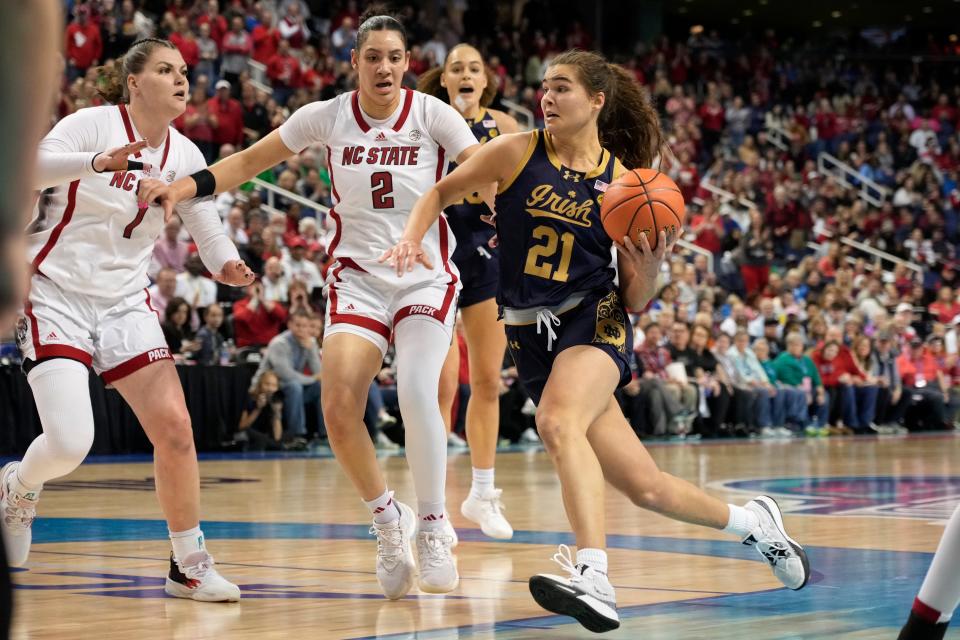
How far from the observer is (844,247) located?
72.0 feet

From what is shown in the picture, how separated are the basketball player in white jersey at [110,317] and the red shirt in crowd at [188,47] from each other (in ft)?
36.6

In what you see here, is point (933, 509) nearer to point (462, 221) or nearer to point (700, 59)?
point (462, 221)

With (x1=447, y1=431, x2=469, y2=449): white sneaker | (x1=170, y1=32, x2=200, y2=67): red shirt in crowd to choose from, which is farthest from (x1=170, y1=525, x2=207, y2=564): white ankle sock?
(x1=170, y1=32, x2=200, y2=67): red shirt in crowd

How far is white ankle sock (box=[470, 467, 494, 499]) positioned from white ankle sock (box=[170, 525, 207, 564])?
5.90 ft

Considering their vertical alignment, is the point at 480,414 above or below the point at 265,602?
above

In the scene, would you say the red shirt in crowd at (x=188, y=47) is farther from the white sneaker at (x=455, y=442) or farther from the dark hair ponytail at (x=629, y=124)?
the dark hair ponytail at (x=629, y=124)

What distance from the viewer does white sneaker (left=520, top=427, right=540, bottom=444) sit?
1404 centimetres

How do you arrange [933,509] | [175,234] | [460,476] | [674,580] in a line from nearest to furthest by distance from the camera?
[674,580] < [933,509] < [460,476] < [175,234]

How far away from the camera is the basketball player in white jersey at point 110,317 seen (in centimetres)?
461

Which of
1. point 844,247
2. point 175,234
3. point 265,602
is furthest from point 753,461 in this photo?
point 844,247

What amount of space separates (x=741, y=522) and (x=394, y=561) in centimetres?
119

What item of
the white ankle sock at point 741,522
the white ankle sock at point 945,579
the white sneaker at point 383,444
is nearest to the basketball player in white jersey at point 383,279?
the white ankle sock at point 741,522

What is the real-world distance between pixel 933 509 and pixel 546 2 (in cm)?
1993

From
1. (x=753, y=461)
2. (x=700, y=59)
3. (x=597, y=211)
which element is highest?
(x=700, y=59)
